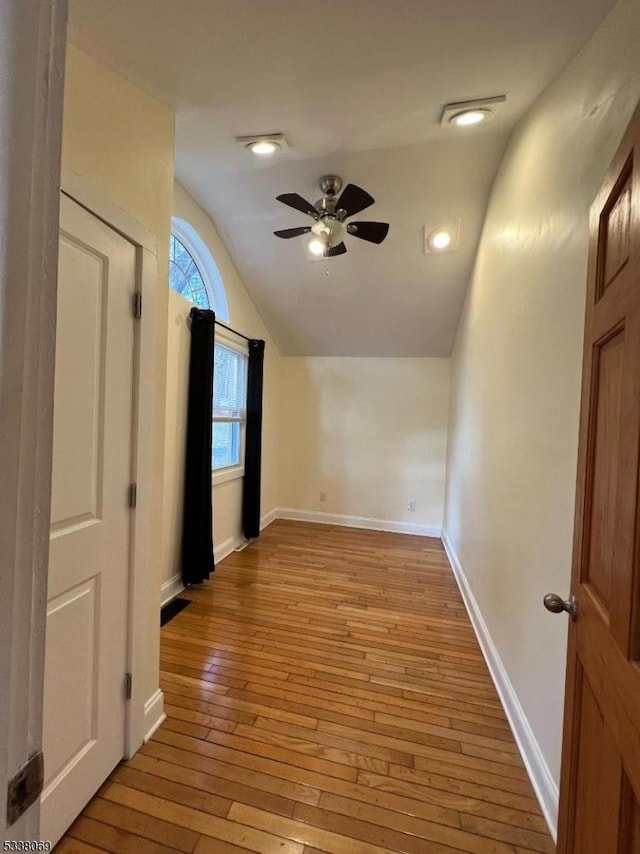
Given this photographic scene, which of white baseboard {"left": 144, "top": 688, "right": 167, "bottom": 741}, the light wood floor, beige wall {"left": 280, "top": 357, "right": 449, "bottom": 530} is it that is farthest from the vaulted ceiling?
the light wood floor

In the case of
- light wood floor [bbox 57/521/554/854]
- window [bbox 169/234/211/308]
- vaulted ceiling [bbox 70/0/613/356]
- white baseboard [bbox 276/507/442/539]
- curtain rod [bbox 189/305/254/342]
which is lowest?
light wood floor [bbox 57/521/554/854]

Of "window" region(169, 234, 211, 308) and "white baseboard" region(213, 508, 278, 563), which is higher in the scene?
"window" region(169, 234, 211, 308)

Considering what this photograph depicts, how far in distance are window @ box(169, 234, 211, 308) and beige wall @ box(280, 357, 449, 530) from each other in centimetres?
181

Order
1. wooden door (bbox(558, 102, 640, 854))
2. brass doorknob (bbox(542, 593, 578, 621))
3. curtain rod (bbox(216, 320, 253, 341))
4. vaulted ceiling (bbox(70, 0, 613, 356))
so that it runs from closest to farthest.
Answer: wooden door (bbox(558, 102, 640, 854))
brass doorknob (bbox(542, 593, 578, 621))
vaulted ceiling (bbox(70, 0, 613, 356))
curtain rod (bbox(216, 320, 253, 341))

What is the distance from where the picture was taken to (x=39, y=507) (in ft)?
1.49

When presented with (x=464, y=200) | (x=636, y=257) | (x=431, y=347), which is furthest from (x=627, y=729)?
(x=431, y=347)

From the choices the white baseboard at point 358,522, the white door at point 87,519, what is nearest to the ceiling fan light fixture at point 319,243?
the white door at point 87,519

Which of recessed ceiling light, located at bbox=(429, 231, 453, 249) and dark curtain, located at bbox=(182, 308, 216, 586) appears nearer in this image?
dark curtain, located at bbox=(182, 308, 216, 586)

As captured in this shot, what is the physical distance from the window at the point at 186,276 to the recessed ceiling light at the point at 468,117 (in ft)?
7.08

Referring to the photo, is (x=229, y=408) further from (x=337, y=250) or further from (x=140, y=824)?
(x=140, y=824)

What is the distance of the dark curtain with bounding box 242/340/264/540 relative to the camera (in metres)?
4.09

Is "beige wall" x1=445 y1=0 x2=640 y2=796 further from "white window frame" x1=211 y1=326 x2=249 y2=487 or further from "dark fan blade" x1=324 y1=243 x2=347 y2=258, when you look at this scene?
"white window frame" x1=211 y1=326 x2=249 y2=487

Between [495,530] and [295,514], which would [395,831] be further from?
[295,514]

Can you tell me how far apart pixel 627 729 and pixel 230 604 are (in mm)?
2540
